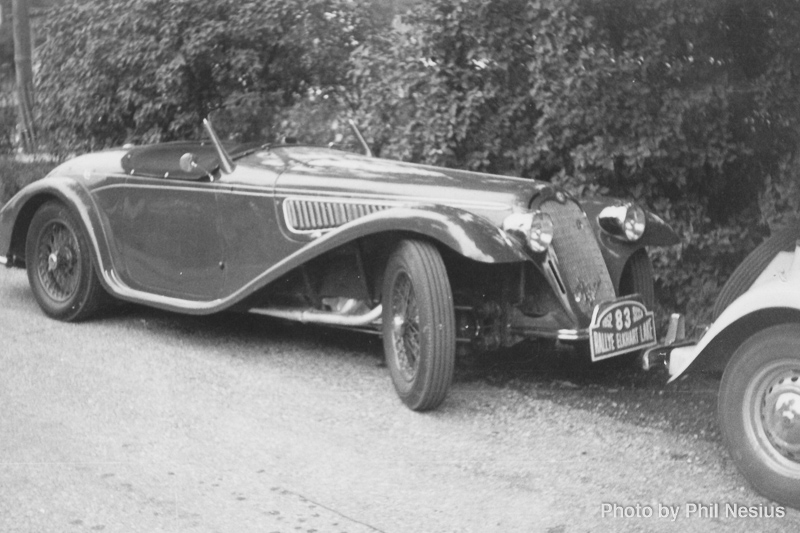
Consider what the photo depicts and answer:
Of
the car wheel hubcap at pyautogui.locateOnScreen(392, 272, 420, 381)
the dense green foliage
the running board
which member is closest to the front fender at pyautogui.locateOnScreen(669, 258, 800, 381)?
the car wheel hubcap at pyautogui.locateOnScreen(392, 272, 420, 381)

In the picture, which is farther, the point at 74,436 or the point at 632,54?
the point at 632,54

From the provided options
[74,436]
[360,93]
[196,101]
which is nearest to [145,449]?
[74,436]

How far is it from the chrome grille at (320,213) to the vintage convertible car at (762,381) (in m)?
2.01

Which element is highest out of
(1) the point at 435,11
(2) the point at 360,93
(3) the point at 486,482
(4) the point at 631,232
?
(1) the point at 435,11

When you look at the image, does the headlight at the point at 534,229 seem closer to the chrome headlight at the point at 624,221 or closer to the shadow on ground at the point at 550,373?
the chrome headlight at the point at 624,221

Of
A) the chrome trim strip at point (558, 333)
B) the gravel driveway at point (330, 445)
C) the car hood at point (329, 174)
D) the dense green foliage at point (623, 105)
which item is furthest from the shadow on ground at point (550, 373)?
the dense green foliage at point (623, 105)

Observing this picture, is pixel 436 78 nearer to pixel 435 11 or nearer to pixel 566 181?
pixel 435 11

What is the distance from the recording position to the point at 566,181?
23.3 feet

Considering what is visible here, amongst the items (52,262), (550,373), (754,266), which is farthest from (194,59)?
(754,266)

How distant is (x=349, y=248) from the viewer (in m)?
5.47

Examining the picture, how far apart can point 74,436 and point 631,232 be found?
9.71ft

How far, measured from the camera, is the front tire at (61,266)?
6543 millimetres

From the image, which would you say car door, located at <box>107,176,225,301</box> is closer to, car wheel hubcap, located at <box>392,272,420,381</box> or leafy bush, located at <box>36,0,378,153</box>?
car wheel hubcap, located at <box>392,272,420,381</box>

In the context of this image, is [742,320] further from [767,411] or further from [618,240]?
[618,240]
